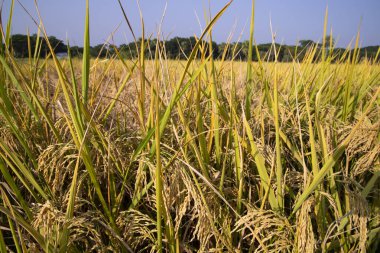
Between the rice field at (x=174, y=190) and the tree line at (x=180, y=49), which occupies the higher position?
the tree line at (x=180, y=49)

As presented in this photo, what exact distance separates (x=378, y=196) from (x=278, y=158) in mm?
326

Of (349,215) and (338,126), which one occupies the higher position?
(338,126)

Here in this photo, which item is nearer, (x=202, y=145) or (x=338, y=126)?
(x=202, y=145)

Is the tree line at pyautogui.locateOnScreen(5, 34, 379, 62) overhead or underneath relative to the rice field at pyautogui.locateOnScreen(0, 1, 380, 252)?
overhead

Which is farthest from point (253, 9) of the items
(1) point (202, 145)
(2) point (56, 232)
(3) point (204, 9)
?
(2) point (56, 232)

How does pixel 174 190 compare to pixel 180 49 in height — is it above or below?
below

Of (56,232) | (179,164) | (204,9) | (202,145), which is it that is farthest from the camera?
(204,9)

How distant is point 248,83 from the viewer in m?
0.82

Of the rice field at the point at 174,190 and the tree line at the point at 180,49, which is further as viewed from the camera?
the tree line at the point at 180,49

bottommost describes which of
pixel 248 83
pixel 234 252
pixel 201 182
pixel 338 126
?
pixel 234 252

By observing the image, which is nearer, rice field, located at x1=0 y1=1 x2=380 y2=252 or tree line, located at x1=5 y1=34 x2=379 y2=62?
rice field, located at x1=0 y1=1 x2=380 y2=252

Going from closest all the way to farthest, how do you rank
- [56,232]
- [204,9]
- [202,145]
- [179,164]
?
[56,232], [179,164], [202,145], [204,9]

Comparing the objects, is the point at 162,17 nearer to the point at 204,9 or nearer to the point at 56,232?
the point at 204,9

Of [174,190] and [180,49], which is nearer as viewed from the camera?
[174,190]
